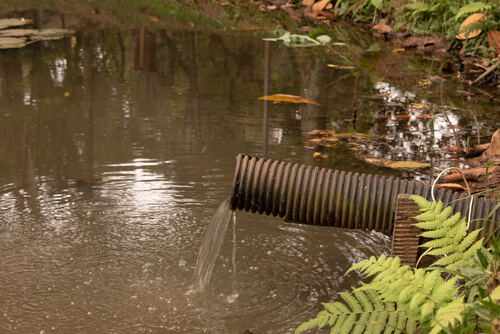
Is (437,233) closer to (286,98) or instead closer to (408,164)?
(408,164)

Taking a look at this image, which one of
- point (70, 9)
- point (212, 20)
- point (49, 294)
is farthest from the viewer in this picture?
point (70, 9)

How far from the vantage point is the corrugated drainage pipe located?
3.15 metres

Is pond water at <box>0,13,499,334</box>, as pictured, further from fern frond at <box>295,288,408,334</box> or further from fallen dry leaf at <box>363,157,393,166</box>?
fern frond at <box>295,288,408,334</box>

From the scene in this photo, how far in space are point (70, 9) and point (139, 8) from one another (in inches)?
65.3

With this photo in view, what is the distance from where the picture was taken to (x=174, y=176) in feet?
16.5

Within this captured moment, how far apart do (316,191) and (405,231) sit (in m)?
0.50

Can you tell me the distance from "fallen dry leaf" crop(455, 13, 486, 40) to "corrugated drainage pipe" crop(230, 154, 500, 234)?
23.5ft

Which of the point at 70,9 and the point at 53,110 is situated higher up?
the point at 70,9

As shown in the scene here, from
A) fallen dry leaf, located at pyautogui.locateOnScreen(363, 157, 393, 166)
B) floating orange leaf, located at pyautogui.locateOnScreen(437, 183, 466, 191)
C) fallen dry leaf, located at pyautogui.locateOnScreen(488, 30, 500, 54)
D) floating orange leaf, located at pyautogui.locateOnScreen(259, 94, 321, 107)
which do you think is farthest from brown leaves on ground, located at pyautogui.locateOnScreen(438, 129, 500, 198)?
fallen dry leaf, located at pyautogui.locateOnScreen(488, 30, 500, 54)

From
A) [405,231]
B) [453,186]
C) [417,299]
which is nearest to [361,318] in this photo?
[417,299]

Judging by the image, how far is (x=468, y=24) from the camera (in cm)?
955

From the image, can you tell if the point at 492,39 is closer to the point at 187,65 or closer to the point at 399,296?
the point at 187,65

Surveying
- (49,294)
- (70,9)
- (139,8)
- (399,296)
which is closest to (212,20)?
(139,8)

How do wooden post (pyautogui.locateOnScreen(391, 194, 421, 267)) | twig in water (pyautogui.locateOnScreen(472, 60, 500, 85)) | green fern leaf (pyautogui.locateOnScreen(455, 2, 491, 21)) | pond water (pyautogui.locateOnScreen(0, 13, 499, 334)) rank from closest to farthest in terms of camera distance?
wooden post (pyautogui.locateOnScreen(391, 194, 421, 267)) < pond water (pyautogui.locateOnScreen(0, 13, 499, 334)) < twig in water (pyautogui.locateOnScreen(472, 60, 500, 85)) < green fern leaf (pyautogui.locateOnScreen(455, 2, 491, 21))
